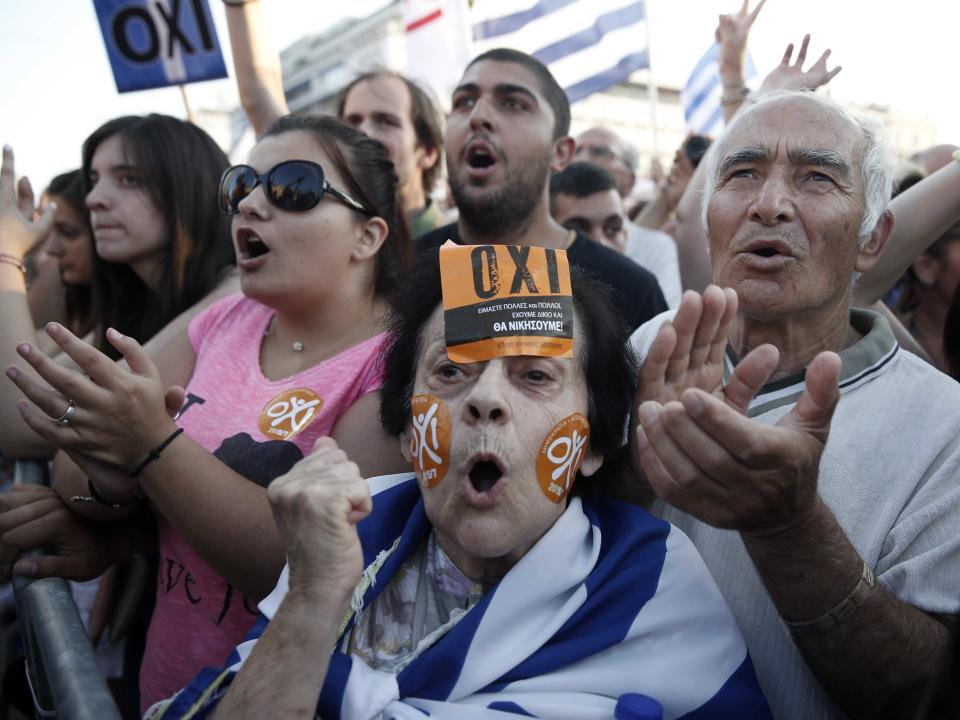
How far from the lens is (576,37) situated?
6.66m

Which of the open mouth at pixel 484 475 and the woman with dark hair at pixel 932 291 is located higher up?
the open mouth at pixel 484 475

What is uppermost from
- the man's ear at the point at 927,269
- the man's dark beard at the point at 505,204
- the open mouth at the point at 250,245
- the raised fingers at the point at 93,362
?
the raised fingers at the point at 93,362

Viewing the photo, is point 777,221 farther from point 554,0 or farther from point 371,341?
point 554,0

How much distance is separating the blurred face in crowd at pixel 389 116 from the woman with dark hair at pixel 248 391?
5.59 feet

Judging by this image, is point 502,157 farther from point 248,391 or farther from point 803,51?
point 248,391

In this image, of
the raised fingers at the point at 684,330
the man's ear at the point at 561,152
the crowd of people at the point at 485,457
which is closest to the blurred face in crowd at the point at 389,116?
the man's ear at the point at 561,152

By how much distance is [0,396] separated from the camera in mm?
2479

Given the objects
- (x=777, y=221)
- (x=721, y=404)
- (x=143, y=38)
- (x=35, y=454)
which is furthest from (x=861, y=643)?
(x=143, y=38)

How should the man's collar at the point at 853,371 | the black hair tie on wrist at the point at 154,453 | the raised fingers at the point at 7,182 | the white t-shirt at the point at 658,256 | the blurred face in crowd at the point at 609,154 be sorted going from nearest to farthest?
the black hair tie on wrist at the point at 154,453
the man's collar at the point at 853,371
the raised fingers at the point at 7,182
the white t-shirt at the point at 658,256
the blurred face in crowd at the point at 609,154

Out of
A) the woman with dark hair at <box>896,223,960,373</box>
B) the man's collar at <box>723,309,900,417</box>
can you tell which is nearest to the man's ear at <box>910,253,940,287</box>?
the woman with dark hair at <box>896,223,960,373</box>

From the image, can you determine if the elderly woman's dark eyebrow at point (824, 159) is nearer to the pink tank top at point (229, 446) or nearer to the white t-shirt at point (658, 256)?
the pink tank top at point (229, 446)

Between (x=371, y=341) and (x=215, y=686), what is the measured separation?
42.3 inches

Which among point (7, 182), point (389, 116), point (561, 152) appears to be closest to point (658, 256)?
point (561, 152)

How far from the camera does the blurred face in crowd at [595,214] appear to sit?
4.78 meters
